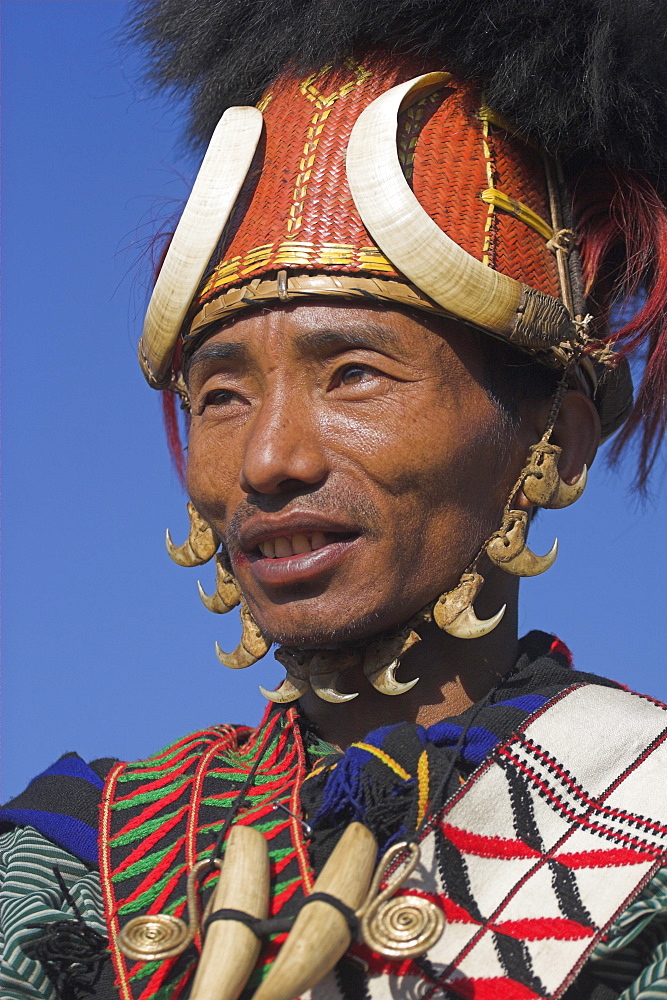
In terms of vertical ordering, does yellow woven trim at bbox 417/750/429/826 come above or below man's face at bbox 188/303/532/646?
below

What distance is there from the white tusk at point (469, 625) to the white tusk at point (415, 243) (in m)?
0.65

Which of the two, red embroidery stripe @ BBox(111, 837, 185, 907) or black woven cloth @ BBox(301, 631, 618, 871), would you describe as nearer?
black woven cloth @ BBox(301, 631, 618, 871)

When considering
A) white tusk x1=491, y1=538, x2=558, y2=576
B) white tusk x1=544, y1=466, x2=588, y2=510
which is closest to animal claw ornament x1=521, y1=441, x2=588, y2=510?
white tusk x1=544, y1=466, x2=588, y2=510

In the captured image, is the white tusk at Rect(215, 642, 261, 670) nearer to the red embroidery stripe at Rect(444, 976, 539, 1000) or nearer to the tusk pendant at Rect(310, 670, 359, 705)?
the tusk pendant at Rect(310, 670, 359, 705)

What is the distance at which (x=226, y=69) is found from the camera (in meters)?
3.52

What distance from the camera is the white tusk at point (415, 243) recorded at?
2932 mm

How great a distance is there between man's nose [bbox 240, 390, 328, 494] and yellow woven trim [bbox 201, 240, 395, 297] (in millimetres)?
307

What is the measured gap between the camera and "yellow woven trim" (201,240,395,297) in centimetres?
296

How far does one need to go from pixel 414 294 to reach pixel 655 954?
1.46 metres

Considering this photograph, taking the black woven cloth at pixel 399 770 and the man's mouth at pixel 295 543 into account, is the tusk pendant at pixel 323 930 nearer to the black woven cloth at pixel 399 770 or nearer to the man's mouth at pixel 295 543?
the black woven cloth at pixel 399 770

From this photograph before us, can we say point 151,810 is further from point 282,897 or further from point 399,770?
point 399,770

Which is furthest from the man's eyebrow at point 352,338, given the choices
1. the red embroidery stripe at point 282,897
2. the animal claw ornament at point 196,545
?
the red embroidery stripe at point 282,897

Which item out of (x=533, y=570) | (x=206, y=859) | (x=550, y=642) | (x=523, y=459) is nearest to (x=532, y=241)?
(x=523, y=459)

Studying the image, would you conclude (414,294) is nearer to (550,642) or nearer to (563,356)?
(563,356)
